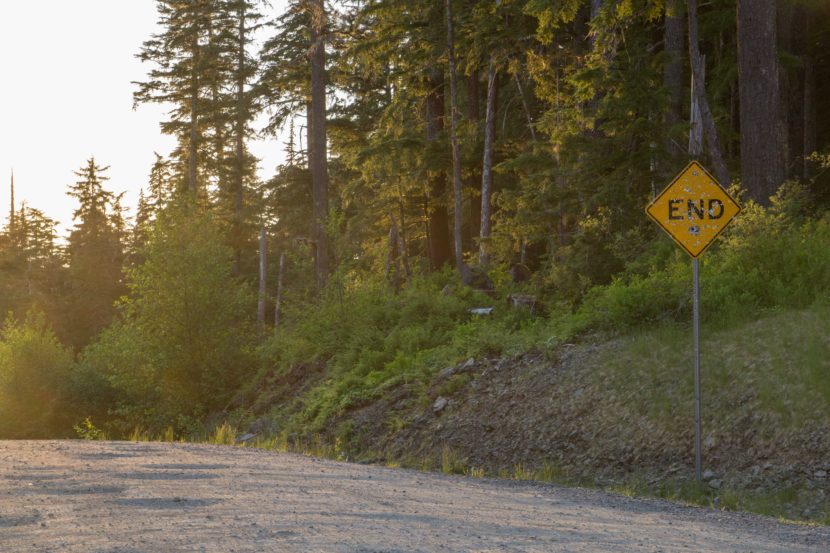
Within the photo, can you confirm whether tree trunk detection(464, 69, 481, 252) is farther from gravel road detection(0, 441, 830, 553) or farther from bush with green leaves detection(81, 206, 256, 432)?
gravel road detection(0, 441, 830, 553)

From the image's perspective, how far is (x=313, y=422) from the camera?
720 inches

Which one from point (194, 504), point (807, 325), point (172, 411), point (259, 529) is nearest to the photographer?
point (259, 529)

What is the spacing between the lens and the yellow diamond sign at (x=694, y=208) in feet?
39.3

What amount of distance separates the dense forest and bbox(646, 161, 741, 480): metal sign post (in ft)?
9.12

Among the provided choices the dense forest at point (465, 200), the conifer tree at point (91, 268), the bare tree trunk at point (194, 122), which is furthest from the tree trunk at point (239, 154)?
the conifer tree at point (91, 268)

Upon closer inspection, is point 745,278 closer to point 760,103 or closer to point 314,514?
point 760,103

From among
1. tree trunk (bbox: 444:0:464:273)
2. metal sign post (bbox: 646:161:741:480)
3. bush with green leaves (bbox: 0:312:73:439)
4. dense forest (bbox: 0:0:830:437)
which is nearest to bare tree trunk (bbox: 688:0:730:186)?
dense forest (bbox: 0:0:830:437)

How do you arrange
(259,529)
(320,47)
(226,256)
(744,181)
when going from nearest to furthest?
(259,529) < (744,181) < (226,256) < (320,47)

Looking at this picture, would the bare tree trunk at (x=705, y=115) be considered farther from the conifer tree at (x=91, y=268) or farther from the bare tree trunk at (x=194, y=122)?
the conifer tree at (x=91, y=268)

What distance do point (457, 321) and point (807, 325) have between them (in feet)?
32.8

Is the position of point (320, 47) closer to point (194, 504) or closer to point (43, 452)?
point (43, 452)

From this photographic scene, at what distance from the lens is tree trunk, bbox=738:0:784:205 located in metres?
17.4

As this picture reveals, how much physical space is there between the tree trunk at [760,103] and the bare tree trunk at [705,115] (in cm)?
47

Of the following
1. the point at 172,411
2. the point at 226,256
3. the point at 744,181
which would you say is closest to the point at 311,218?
the point at 226,256
